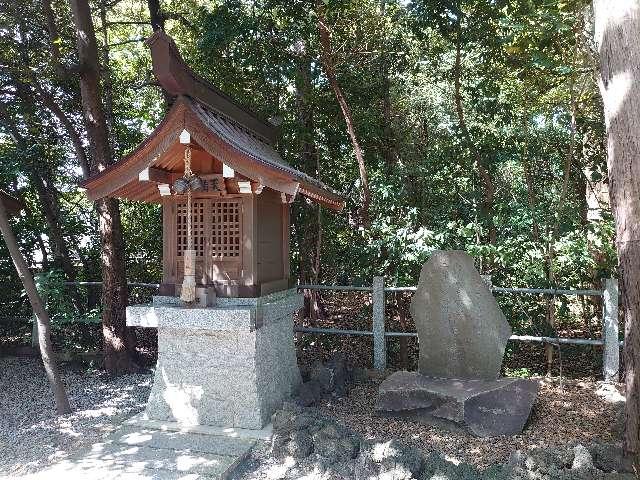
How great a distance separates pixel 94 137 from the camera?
6.62 meters

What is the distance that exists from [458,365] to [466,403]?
2.41ft

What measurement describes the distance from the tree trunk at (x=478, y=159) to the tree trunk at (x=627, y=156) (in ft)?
11.4

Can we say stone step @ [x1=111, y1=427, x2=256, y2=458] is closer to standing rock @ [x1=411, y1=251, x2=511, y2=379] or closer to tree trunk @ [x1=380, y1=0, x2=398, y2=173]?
standing rock @ [x1=411, y1=251, x2=511, y2=379]

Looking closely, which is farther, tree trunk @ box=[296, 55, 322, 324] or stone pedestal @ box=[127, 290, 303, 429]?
tree trunk @ box=[296, 55, 322, 324]

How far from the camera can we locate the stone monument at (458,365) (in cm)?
455

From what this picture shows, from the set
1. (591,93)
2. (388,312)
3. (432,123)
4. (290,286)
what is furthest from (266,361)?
(591,93)

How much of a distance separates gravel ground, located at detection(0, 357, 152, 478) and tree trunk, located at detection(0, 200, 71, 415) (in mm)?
217

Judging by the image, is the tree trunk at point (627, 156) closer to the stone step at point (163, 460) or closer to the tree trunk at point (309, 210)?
the stone step at point (163, 460)

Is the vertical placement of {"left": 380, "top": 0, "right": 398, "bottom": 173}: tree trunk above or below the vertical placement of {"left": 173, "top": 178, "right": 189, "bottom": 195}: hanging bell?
above

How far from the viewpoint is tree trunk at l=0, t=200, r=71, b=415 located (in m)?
5.11

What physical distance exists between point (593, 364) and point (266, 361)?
5210 mm

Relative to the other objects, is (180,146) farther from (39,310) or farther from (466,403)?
(466,403)

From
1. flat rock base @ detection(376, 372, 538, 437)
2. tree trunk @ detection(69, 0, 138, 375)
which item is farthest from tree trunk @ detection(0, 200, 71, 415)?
flat rock base @ detection(376, 372, 538, 437)

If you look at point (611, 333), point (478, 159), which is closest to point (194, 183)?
point (478, 159)
